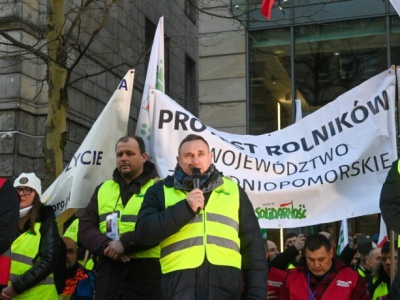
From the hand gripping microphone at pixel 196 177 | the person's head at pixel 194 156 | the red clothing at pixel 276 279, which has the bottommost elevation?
the red clothing at pixel 276 279

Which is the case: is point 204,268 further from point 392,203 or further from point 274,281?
point 274,281

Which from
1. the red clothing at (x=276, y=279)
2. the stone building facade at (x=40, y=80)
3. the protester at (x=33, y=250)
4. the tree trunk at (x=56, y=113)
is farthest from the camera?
the stone building facade at (x=40, y=80)

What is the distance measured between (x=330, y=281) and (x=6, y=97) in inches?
414

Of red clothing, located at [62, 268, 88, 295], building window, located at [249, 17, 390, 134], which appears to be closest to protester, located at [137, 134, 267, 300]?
red clothing, located at [62, 268, 88, 295]

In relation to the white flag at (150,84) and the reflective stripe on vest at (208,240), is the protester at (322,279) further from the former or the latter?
the white flag at (150,84)

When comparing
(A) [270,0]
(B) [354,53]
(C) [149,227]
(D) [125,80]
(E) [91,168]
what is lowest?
(C) [149,227]

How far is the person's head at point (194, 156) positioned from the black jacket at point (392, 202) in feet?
3.80

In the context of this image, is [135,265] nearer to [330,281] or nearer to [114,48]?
[330,281]

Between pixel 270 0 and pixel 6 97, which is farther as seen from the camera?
pixel 6 97

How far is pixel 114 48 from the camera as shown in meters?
18.3

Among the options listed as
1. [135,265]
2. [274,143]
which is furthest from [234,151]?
[135,265]

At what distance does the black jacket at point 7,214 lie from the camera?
4.65 metres

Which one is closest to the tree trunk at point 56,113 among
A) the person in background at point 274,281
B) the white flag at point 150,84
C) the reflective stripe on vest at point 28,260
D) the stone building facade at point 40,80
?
the white flag at point 150,84

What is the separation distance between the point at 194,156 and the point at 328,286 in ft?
6.58
